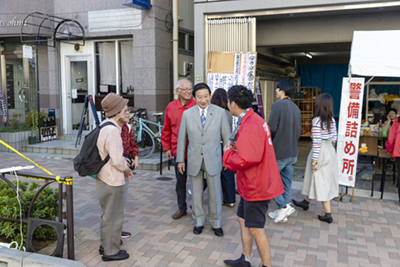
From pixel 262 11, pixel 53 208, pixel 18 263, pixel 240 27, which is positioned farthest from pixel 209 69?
pixel 18 263

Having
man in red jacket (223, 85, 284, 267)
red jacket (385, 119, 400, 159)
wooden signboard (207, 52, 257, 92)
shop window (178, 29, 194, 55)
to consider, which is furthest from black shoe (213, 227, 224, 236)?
shop window (178, 29, 194, 55)

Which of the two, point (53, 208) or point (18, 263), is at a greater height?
point (53, 208)

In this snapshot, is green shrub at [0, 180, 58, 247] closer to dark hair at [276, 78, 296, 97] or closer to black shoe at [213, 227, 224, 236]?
black shoe at [213, 227, 224, 236]

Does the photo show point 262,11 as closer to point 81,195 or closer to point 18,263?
point 81,195

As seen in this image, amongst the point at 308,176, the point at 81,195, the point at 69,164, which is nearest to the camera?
the point at 308,176

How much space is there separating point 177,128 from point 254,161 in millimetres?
2182

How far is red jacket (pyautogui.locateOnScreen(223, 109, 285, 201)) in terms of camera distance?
3314 millimetres

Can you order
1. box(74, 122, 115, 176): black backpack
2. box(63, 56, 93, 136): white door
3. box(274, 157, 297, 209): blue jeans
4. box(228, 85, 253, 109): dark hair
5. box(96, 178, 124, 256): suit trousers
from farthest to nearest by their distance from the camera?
box(63, 56, 93, 136): white door → box(274, 157, 297, 209): blue jeans → box(96, 178, 124, 256): suit trousers → box(74, 122, 115, 176): black backpack → box(228, 85, 253, 109): dark hair

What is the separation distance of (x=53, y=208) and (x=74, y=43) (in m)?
7.46

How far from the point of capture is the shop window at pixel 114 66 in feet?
34.2

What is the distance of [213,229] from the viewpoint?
4754mm

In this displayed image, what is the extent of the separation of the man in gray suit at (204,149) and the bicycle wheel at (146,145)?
452cm

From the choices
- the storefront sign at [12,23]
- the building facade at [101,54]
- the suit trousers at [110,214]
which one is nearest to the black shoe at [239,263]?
the suit trousers at [110,214]

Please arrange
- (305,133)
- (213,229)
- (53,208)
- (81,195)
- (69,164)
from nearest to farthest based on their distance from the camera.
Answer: (53,208), (213,229), (81,195), (69,164), (305,133)
